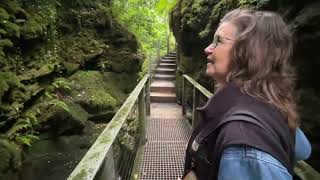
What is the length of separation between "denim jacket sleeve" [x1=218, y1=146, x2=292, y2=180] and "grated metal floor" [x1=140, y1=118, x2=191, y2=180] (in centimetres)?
354

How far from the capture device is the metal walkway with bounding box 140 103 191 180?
4544 mm

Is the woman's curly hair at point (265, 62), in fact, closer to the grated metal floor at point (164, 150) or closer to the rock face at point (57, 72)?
the grated metal floor at point (164, 150)

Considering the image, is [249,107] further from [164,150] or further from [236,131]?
[164,150]

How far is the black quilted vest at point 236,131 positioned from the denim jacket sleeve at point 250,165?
0.06 feet

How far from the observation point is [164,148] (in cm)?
558

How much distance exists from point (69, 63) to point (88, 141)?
2.38 metres

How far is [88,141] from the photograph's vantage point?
6.57m

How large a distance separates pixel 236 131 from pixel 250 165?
10cm

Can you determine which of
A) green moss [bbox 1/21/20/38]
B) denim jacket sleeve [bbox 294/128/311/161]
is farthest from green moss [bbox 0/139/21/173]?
denim jacket sleeve [bbox 294/128/311/161]

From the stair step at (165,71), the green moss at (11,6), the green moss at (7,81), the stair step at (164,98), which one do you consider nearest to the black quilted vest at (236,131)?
the green moss at (7,81)

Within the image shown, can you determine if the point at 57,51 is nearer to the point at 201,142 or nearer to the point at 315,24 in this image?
the point at 315,24

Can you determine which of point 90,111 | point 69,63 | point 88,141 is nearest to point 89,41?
point 69,63

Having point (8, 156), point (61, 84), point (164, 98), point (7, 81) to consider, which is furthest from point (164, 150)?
point (164, 98)

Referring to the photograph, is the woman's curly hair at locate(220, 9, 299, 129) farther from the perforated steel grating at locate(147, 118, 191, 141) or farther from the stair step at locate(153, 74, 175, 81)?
the stair step at locate(153, 74, 175, 81)
